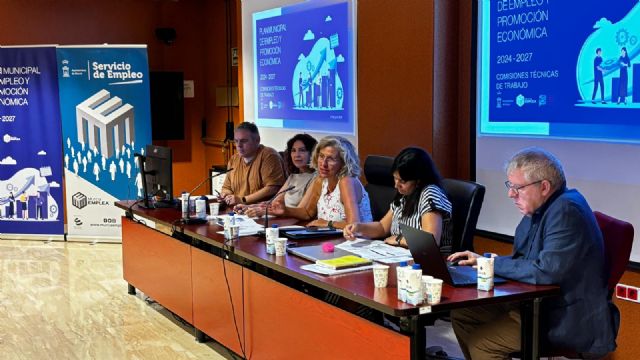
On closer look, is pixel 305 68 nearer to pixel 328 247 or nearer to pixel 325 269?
pixel 328 247

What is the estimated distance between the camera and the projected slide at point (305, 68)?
5730mm

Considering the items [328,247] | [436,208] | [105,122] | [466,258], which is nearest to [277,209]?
[328,247]

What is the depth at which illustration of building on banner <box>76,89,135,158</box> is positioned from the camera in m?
7.41

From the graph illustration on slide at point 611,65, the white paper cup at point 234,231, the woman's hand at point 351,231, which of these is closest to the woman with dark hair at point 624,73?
the graph illustration on slide at point 611,65

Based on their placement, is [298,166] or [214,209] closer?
[214,209]

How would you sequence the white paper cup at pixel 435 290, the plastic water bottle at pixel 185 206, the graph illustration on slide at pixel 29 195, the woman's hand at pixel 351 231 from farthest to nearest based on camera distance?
1. the graph illustration on slide at pixel 29 195
2. the plastic water bottle at pixel 185 206
3. the woman's hand at pixel 351 231
4. the white paper cup at pixel 435 290

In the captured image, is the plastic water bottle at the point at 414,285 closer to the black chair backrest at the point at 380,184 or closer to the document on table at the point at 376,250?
the document on table at the point at 376,250

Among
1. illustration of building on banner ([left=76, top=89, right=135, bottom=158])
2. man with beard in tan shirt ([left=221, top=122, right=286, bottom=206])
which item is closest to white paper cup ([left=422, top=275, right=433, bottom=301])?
man with beard in tan shirt ([left=221, top=122, right=286, bottom=206])

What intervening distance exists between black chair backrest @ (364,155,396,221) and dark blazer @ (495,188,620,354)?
5.27ft

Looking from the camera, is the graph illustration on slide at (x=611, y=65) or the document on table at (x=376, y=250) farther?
the graph illustration on slide at (x=611, y=65)

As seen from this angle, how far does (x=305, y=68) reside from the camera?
625 centimetres

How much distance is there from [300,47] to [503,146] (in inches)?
97.9

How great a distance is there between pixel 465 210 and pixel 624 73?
96cm

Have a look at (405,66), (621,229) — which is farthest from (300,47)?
(621,229)
